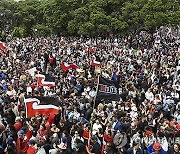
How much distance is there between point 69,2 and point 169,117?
2858cm

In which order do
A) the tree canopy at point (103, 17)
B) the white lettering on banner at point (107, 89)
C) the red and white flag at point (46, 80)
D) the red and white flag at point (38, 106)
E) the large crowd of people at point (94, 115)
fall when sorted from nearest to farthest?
1. the large crowd of people at point (94, 115)
2. the red and white flag at point (38, 106)
3. the white lettering on banner at point (107, 89)
4. the red and white flag at point (46, 80)
5. the tree canopy at point (103, 17)

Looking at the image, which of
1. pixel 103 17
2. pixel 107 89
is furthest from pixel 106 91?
pixel 103 17

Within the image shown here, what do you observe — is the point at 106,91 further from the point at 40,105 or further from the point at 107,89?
A: the point at 40,105

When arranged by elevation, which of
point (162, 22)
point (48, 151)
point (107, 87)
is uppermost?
point (162, 22)

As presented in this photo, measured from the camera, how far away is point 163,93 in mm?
16031

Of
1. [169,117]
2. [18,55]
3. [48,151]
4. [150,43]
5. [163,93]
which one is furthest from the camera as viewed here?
[150,43]

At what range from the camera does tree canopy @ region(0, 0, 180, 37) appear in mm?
36906

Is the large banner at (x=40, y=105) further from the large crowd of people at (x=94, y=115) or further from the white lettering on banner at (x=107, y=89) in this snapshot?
the white lettering on banner at (x=107, y=89)

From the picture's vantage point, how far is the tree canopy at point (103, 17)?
3691cm

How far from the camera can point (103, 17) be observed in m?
38.0

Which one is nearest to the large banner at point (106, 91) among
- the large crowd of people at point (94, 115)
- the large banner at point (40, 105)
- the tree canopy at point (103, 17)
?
the large crowd of people at point (94, 115)

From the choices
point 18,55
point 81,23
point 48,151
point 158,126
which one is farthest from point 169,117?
point 81,23

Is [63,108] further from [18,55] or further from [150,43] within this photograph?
[150,43]

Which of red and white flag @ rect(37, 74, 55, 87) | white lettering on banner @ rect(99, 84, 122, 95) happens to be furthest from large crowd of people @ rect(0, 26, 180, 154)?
white lettering on banner @ rect(99, 84, 122, 95)
